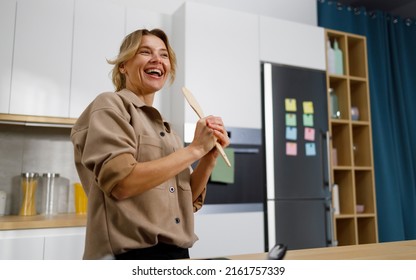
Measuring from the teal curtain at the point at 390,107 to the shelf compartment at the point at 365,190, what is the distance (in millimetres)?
486

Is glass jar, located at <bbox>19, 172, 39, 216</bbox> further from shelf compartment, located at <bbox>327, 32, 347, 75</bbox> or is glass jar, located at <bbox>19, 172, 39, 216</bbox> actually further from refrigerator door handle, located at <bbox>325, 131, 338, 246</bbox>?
shelf compartment, located at <bbox>327, 32, 347, 75</bbox>

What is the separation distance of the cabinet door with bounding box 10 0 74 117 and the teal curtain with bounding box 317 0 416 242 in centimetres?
240

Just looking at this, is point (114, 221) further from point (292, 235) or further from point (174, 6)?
point (174, 6)

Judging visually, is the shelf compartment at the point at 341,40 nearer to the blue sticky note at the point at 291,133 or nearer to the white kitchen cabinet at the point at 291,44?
the white kitchen cabinet at the point at 291,44

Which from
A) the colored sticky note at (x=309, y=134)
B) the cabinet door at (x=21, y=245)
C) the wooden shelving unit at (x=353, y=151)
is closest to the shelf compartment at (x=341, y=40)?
the wooden shelving unit at (x=353, y=151)

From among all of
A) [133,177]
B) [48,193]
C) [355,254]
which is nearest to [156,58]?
[133,177]

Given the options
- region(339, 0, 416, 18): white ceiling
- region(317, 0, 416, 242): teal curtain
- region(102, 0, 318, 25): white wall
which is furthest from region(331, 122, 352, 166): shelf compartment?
region(339, 0, 416, 18): white ceiling

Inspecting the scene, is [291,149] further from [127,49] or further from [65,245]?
[127,49]

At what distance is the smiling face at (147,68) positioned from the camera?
112 centimetres

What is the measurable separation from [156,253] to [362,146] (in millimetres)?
2614

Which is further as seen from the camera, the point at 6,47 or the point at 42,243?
the point at 6,47

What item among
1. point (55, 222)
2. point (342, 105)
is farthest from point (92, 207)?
point (342, 105)

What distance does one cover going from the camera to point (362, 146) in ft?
10.2

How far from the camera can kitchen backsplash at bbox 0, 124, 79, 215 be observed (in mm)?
2388
